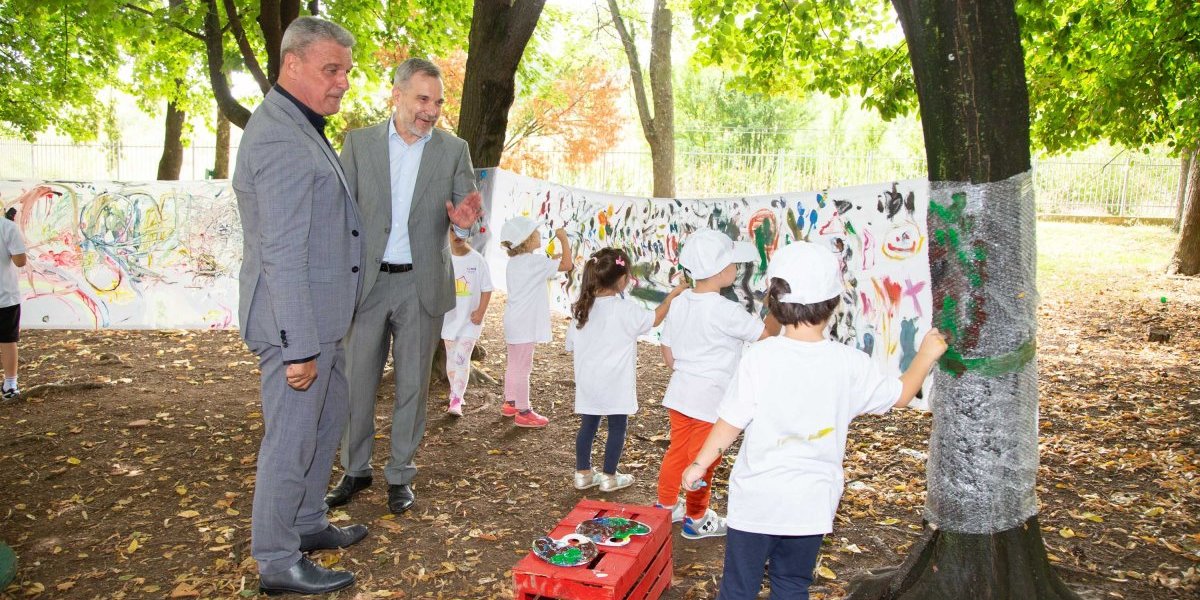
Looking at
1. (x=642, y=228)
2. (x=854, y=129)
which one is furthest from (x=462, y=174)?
(x=854, y=129)

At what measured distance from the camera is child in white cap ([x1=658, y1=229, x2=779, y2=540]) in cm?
418

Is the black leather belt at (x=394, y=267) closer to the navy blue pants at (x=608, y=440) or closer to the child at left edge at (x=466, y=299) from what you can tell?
the navy blue pants at (x=608, y=440)

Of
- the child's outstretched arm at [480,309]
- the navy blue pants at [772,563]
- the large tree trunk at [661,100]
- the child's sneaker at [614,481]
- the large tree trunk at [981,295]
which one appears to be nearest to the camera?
the navy blue pants at [772,563]

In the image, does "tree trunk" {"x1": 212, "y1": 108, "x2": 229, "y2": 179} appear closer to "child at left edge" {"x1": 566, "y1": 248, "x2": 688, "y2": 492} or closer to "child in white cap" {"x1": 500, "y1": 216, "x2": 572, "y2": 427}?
"child in white cap" {"x1": 500, "y1": 216, "x2": 572, "y2": 427}

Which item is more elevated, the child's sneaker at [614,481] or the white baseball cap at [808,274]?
the white baseball cap at [808,274]

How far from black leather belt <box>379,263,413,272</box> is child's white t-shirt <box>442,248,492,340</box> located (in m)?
1.75

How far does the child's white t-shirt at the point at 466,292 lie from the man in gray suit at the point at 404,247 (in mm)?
1532

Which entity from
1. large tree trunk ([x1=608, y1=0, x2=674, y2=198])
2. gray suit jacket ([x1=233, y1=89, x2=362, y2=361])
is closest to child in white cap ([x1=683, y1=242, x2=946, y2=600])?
gray suit jacket ([x1=233, y1=89, x2=362, y2=361])

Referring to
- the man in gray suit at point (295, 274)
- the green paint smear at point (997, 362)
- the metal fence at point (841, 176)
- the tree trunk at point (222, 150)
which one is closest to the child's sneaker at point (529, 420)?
the man in gray suit at point (295, 274)

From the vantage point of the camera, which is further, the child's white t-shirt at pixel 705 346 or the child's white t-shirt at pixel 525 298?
the child's white t-shirt at pixel 525 298

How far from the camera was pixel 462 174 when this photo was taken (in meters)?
4.88

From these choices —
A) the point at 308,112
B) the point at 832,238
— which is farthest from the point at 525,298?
the point at 308,112

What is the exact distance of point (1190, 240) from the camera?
13859 mm

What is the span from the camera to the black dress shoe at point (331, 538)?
4.20m
